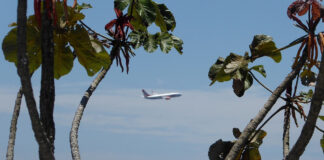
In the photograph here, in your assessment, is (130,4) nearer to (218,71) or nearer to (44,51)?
(218,71)

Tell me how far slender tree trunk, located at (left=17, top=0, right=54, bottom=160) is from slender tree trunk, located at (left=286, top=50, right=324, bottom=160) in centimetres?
310

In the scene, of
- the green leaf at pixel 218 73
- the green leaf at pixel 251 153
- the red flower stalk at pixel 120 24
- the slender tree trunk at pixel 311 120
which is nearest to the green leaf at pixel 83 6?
the red flower stalk at pixel 120 24

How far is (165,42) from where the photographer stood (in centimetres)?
1042

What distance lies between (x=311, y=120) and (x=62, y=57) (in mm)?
4737

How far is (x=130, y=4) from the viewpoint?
396 inches

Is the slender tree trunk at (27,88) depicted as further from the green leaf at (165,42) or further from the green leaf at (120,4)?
the green leaf at (165,42)

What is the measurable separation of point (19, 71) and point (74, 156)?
445 cm

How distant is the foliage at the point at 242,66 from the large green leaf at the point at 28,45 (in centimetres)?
313

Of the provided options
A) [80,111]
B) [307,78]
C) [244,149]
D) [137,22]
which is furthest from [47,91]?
[307,78]

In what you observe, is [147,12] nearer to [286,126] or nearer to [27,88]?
[286,126]

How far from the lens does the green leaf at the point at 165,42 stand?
408 inches

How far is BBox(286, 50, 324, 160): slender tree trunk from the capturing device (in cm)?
684

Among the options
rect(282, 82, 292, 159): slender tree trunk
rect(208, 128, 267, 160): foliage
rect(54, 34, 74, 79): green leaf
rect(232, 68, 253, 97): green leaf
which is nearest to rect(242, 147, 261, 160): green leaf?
rect(208, 128, 267, 160): foliage

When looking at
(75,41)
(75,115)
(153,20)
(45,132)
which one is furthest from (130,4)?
(45,132)
